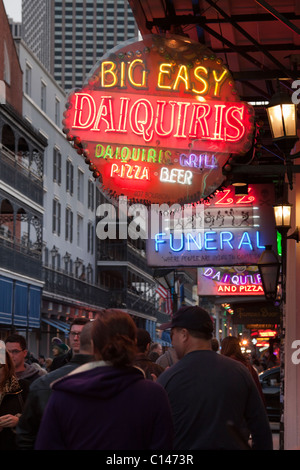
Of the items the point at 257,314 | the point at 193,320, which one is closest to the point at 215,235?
the point at 193,320

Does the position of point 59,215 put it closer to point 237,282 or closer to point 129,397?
point 237,282

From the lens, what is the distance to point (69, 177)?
5134 centimetres

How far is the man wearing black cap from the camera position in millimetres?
5070

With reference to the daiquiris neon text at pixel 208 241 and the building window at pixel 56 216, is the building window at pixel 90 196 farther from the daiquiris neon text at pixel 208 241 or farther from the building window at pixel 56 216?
the daiquiris neon text at pixel 208 241

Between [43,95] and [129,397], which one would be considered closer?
[129,397]

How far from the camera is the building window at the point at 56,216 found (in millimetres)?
47812

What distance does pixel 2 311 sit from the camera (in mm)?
34344

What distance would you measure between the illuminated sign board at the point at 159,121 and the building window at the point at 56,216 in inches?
1569

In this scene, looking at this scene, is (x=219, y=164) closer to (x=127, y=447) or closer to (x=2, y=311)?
(x=127, y=447)

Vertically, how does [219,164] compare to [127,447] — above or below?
above

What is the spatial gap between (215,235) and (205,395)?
8.38 metres

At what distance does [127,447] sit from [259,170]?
5.28 metres

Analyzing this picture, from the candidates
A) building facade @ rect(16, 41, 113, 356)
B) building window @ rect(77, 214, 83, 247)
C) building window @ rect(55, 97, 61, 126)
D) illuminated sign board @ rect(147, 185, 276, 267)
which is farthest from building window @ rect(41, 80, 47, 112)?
illuminated sign board @ rect(147, 185, 276, 267)

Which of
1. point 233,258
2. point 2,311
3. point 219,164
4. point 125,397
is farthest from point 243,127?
point 2,311
